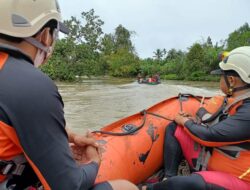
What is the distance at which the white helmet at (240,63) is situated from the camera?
2.58m

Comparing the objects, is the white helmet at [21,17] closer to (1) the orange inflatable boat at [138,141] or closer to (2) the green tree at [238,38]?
(1) the orange inflatable boat at [138,141]

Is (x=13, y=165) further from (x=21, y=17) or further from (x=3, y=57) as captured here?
(x=21, y=17)

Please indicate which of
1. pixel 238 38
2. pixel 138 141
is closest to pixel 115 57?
pixel 238 38

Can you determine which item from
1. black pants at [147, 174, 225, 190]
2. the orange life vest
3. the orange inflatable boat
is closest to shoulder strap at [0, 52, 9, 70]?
the orange inflatable boat

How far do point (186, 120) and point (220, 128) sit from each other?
0.33 m

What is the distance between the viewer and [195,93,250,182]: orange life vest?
2.42 meters

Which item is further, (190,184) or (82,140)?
(190,184)

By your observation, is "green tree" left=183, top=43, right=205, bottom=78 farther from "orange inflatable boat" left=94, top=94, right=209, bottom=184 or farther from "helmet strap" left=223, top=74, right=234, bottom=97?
"helmet strap" left=223, top=74, right=234, bottom=97

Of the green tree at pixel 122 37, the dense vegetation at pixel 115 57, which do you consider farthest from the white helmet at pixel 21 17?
the green tree at pixel 122 37

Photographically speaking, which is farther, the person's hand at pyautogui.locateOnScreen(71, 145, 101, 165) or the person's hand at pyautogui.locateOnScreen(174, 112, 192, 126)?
the person's hand at pyautogui.locateOnScreen(174, 112, 192, 126)

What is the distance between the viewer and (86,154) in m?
1.93

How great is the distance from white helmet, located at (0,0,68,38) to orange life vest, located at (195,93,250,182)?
5.09ft

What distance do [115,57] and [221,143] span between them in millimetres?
47193

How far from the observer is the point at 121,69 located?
153 feet
